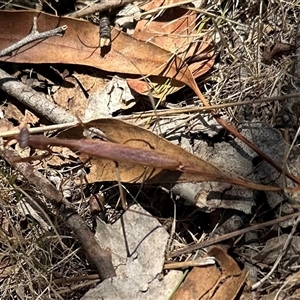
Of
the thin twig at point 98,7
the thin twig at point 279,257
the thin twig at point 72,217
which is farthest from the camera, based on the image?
the thin twig at point 98,7

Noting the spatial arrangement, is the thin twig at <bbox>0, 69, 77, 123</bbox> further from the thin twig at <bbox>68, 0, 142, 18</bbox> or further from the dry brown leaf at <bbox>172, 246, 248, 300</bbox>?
the dry brown leaf at <bbox>172, 246, 248, 300</bbox>

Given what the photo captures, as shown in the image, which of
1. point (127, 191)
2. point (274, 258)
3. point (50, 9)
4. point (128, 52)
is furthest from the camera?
point (50, 9)

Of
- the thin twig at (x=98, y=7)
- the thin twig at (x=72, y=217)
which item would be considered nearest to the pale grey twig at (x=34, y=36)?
the thin twig at (x=98, y=7)

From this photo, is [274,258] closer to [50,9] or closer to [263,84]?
[263,84]

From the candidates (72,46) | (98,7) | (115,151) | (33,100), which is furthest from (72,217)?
(98,7)

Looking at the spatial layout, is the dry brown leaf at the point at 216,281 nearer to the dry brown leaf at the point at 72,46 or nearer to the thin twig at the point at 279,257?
the thin twig at the point at 279,257

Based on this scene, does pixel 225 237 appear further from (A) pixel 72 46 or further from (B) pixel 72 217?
(A) pixel 72 46

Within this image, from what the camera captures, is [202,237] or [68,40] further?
[68,40]

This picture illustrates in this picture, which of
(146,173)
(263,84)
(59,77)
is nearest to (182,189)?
(146,173)
